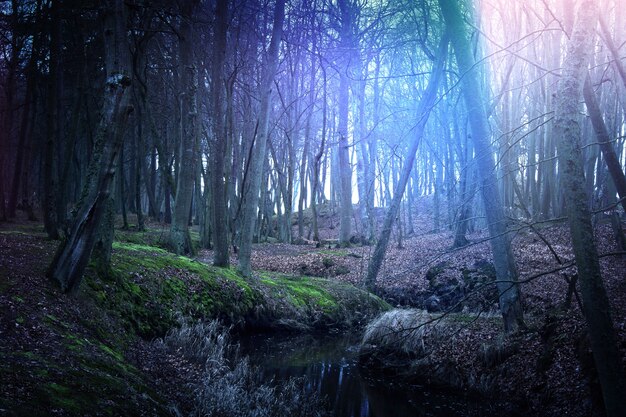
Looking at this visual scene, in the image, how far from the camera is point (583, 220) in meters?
4.68

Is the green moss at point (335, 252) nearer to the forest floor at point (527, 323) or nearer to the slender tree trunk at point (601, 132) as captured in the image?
the forest floor at point (527, 323)

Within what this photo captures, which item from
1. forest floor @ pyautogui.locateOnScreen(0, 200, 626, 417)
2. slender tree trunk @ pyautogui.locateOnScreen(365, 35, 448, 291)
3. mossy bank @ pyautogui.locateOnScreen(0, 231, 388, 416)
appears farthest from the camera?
slender tree trunk @ pyautogui.locateOnScreen(365, 35, 448, 291)

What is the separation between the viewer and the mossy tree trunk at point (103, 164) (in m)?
6.33

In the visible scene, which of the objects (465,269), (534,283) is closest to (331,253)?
(465,269)

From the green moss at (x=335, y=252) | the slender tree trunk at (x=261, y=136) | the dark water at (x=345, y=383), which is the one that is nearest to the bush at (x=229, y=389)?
the dark water at (x=345, y=383)

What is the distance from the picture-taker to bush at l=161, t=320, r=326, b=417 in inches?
212

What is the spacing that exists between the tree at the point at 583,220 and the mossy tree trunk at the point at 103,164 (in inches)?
240

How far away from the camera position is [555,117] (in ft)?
16.2

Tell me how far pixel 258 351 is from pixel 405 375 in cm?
324

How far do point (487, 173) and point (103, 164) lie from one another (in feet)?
22.6

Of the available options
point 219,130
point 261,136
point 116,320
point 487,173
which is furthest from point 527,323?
point 219,130

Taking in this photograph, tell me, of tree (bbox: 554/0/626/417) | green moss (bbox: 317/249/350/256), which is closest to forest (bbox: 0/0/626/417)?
tree (bbox: 554/0/626/417)

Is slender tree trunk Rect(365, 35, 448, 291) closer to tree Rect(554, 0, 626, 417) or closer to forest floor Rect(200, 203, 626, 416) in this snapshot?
forest floor Rect(200, 203, 626, 416)

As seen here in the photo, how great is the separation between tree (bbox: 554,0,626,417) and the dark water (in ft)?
9.19
